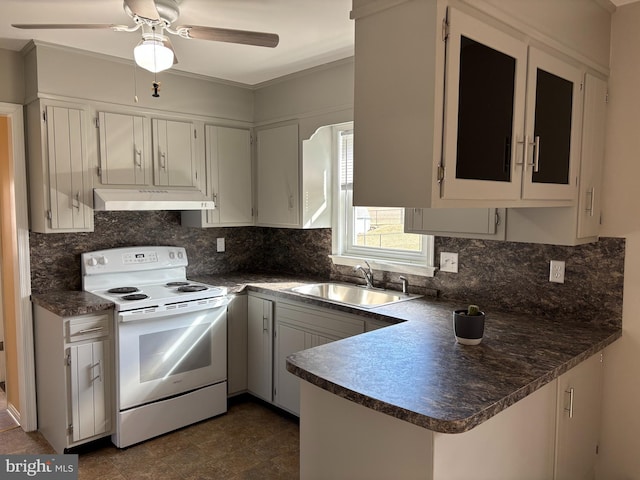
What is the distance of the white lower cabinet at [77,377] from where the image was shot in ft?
9.14

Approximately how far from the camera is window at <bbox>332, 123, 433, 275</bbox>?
10.7 feet

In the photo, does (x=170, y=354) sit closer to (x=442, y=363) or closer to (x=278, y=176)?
(x=278, y=176)

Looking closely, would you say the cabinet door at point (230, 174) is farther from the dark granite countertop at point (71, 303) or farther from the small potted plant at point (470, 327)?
the small potted plant at point (470, 327)

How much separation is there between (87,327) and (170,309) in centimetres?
48

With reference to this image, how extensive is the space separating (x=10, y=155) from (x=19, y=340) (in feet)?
Answer: 3.94

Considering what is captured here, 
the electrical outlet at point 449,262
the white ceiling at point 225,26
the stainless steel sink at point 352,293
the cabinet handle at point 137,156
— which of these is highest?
the white ceiling at point 225,26

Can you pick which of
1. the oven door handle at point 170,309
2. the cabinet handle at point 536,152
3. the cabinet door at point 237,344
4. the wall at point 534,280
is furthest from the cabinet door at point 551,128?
the cabinet door at point 237,344

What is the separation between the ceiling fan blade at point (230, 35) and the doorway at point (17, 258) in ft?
5.22

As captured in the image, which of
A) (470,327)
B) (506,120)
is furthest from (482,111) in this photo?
(470,327)

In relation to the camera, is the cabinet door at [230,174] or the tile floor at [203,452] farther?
the cabinet door at [230,174]

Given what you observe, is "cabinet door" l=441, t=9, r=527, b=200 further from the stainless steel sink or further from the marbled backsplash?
the stainless steel sink

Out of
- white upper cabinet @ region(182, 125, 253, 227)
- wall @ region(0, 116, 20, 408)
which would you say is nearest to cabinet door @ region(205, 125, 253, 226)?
white upper cabinet @ region(182, 125, 253, 227)

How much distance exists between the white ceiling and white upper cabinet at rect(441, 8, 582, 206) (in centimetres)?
96

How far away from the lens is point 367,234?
143 inches
